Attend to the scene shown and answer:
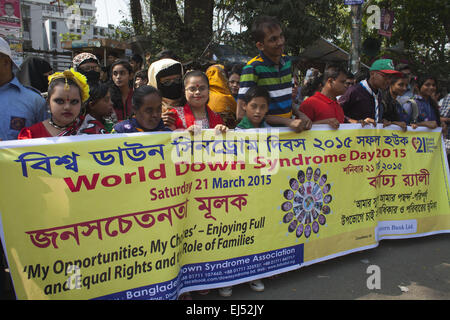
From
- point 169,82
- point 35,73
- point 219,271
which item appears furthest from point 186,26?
point 219,271

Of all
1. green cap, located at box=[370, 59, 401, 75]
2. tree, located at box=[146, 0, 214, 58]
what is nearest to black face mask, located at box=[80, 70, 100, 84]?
green cap, located at box=[370, 59, 401, 75]

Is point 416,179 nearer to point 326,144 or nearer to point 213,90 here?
point 326,144

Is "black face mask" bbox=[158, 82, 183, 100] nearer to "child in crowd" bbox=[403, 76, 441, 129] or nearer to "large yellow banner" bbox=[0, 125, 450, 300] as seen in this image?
"large yellow banner" bbox=[0, 125, 450, 300]

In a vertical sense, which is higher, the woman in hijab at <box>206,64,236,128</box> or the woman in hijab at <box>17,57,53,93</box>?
the woman in hijab at <box>17,57,53,93</box>

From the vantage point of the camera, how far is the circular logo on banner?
10.1 feet

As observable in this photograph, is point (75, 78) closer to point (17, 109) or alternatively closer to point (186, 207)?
point (17, 109)

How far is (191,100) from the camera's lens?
3.07 m

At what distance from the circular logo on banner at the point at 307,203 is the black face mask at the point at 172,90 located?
1.30 m

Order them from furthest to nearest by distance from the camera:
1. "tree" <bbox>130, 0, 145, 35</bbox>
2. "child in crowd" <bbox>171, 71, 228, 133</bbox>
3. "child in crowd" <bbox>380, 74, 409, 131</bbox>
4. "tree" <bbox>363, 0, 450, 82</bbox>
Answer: "tree" <bbox>363, 0, 450, 82</bbox> < "tree" <bbox>130, 0, 145, 35</bbox> < "child in crowd" <bbox>380, 74, 409, 131</bbox> < "child in crowd" <bbox>171, 71, 228, 133</bbox>

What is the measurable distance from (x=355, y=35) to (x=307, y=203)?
237 inches

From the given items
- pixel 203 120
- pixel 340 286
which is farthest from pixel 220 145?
pixel 340 286

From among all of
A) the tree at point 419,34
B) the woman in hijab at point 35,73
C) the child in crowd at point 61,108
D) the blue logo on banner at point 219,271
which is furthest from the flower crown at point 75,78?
the tree at point 419,34

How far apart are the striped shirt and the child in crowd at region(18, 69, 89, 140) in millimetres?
1395

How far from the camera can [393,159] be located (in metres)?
3.90
